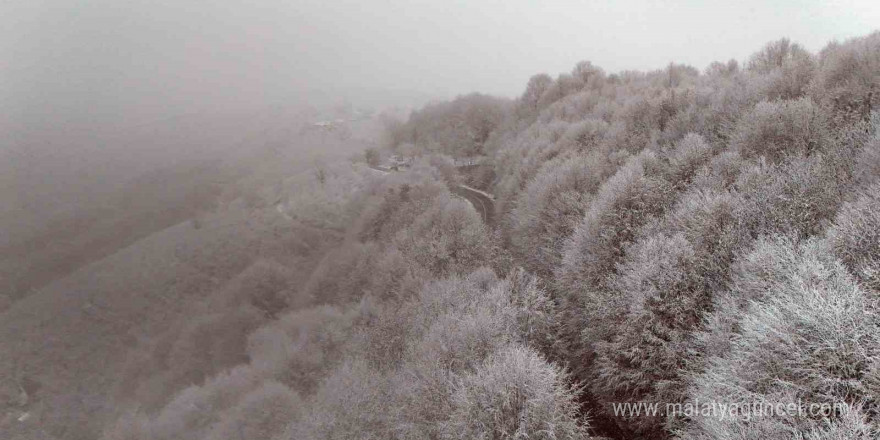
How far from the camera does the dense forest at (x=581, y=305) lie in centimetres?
1417

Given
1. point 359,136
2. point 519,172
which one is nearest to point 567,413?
point 519,172

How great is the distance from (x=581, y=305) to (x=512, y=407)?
12839mm

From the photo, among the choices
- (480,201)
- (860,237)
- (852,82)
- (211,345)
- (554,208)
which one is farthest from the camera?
(480,201)

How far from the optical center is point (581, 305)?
1097 inches

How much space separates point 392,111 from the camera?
146500 millimetres

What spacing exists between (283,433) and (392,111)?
13130cm

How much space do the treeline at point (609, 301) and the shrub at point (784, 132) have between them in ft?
0.46

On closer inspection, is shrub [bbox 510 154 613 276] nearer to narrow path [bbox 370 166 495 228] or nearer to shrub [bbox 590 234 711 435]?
narrow path [bbox 370 166 495 228]

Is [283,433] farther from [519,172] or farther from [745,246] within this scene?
[519,172]

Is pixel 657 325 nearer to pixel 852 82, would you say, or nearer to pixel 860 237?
pixel 860 237

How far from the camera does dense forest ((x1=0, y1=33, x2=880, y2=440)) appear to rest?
1417cm

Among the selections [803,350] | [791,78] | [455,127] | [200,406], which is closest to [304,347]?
[200,406]

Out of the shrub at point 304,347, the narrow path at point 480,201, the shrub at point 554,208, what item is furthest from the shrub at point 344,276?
the shrub at point 554,208

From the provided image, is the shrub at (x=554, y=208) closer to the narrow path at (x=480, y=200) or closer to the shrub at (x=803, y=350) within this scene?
the narrow path at (x=480, y=200)
